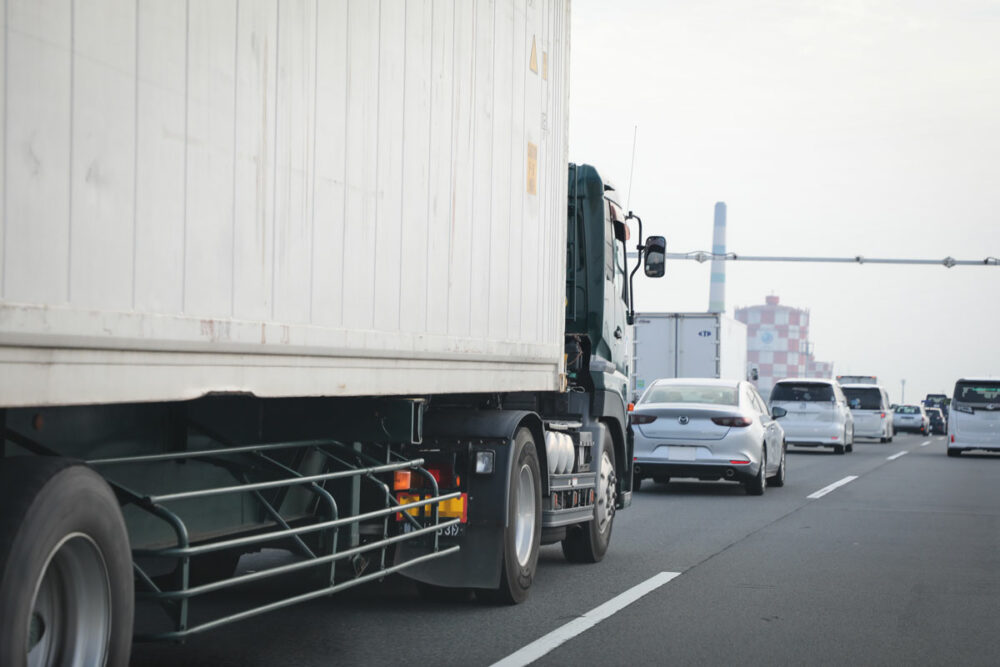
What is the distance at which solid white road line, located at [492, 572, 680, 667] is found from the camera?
6844mm

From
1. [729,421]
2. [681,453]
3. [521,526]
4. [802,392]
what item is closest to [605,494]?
[521,526]

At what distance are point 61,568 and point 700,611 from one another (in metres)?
5.06

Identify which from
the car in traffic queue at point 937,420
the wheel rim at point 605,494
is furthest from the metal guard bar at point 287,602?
the car in traffic queue at point 937,420

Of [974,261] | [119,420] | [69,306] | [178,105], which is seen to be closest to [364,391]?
[119,420]

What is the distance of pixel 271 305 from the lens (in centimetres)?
534

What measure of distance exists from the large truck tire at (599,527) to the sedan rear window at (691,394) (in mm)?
8224

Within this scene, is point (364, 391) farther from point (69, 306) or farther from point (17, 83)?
point (17, 83)

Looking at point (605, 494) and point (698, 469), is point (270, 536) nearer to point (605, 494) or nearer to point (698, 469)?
point (605, 494)

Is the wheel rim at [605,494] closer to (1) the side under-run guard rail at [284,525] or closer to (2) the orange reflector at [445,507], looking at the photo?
(2) the orange reflector at [445,507]

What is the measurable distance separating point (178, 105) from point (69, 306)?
923 mm

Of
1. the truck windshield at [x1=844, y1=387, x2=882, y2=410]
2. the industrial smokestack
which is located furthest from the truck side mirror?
the industrial smokestack

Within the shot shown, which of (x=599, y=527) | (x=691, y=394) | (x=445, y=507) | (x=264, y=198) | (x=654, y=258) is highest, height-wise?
(x=654, y=258)

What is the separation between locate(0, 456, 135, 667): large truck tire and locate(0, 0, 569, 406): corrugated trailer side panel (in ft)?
1.00

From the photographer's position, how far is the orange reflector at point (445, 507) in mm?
7617
